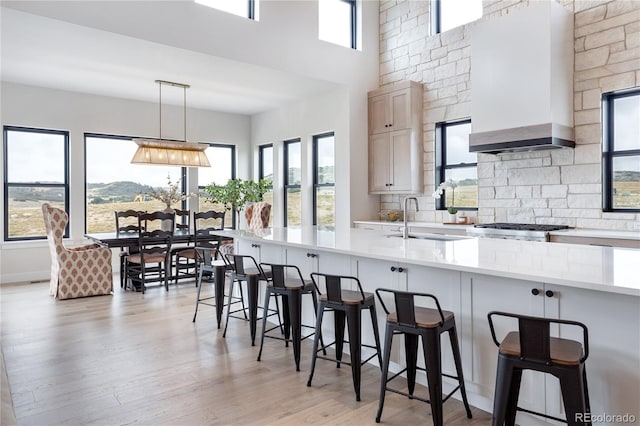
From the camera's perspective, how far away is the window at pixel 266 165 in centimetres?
815

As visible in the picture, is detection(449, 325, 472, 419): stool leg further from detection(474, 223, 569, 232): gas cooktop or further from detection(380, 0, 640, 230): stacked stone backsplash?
detection(380, 0, 640, 230): stacked stone backsplash

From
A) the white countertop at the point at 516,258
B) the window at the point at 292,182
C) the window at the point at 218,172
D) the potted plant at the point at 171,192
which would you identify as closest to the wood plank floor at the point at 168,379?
the white countertop at the point at 516,258

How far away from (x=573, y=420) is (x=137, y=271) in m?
5.28

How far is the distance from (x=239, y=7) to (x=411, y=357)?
4596mm

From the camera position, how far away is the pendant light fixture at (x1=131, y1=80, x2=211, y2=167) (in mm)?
5754

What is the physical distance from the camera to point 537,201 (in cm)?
496

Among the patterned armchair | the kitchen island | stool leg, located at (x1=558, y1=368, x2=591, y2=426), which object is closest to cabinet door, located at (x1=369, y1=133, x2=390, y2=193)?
the kitchen island

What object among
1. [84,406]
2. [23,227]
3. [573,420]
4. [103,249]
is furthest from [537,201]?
[23,227]

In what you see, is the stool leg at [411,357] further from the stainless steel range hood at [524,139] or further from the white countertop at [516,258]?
the stainless steel range hood at [524,139]

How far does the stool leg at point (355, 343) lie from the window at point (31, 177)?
5.74m

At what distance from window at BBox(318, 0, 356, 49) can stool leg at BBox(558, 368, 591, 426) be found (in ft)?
17.6

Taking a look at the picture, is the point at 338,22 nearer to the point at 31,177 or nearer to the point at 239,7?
the point at 239,7

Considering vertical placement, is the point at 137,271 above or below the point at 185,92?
below

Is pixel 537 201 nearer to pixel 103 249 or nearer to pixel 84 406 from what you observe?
pixel 84 406
